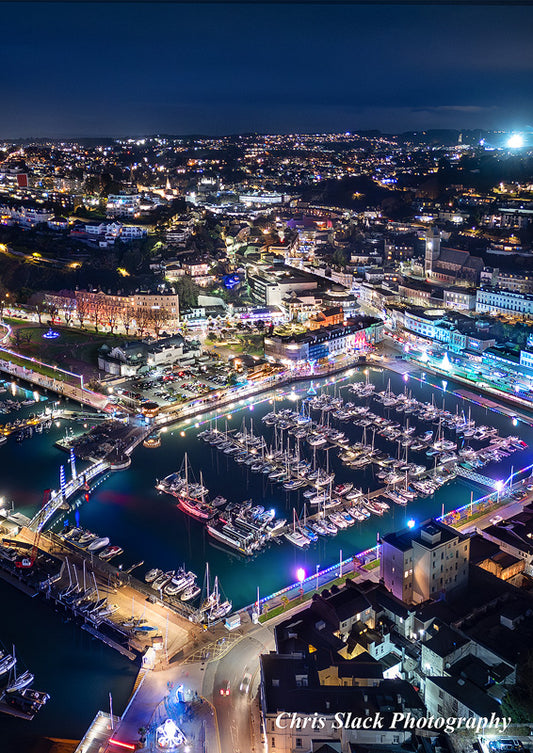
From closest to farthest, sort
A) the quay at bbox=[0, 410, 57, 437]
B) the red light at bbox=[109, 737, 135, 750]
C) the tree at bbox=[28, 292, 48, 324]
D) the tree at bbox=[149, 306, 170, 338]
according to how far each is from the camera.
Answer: the red light at bbox=[109, 737, 135, 750], the quay at bbox=[0, 410, 57, 437], the tree at bbox=[149, 306, 170, 338], the tree at bbox=[28, 292, 48, 324]

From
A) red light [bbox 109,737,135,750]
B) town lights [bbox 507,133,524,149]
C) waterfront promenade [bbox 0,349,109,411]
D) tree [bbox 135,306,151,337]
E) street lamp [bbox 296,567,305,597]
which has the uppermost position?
town lights [bbox 507,133,524,149]

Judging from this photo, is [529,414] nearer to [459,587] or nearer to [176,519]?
[459,587]

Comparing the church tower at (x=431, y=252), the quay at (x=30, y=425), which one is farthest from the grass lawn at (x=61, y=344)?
the church tower at (x=431, y=252)

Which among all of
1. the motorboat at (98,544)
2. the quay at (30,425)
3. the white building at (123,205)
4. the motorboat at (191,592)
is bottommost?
the motorboat at (191,592)

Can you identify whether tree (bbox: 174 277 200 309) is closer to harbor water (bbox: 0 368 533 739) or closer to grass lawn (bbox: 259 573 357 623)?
harbor water (bbox: 0 368 533 739)

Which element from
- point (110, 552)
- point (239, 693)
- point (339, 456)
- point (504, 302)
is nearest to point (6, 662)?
point (110, 552)

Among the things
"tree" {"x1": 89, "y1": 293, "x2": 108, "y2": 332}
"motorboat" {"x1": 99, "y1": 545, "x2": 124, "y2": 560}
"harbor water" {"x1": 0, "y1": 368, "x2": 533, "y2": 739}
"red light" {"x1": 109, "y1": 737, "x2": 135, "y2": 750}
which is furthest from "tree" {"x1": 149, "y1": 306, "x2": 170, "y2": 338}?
"red light" {"x1": 109, "y1": 737, "x2": 135, "y2": 750}

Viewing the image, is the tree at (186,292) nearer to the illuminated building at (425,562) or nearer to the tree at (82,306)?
the tree at (82,306)

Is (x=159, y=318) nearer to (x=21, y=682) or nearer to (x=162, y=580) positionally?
(x=162, y=580)

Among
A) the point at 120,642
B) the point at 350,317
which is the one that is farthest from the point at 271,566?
the point at 350,317

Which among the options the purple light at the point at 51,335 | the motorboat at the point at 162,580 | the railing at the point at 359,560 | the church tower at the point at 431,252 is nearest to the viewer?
the railing at the point at 359,560
